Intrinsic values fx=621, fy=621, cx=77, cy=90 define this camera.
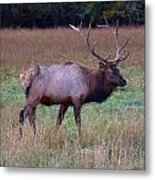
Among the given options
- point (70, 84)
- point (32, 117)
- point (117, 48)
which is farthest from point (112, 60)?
point (32, 117)

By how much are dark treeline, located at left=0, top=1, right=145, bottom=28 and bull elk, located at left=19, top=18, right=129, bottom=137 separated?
0.05 m

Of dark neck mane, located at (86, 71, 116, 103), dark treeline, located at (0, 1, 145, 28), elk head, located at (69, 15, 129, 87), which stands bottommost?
dark neck mane, located at (86, 71, 116, 103)

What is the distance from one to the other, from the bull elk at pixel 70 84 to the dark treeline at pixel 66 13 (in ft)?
0.16

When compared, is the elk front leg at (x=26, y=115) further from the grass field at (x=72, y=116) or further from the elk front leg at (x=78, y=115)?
the elk front leg at (x=78, y=115)

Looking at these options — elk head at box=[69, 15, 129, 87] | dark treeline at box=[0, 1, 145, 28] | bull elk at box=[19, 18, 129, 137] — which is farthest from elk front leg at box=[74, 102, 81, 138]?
dark treeline at box=[0, 1, 145, 28]

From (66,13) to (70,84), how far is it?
32cm

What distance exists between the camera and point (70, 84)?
2.79 meters

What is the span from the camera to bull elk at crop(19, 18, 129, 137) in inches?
108

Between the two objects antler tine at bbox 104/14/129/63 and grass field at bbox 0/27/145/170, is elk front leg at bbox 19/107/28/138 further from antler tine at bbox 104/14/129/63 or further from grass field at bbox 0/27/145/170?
antler tine at bbox 104/14/129/63

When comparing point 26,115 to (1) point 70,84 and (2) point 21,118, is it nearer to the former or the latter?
(2) point 21,118

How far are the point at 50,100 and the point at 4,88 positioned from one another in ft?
0.72

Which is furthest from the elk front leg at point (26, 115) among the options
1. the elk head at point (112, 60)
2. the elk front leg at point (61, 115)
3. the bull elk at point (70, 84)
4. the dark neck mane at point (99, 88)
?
the elk head at point (112, 60)

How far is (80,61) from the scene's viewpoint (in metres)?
2.76

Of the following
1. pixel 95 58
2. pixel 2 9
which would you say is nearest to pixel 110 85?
pixel 95 58
